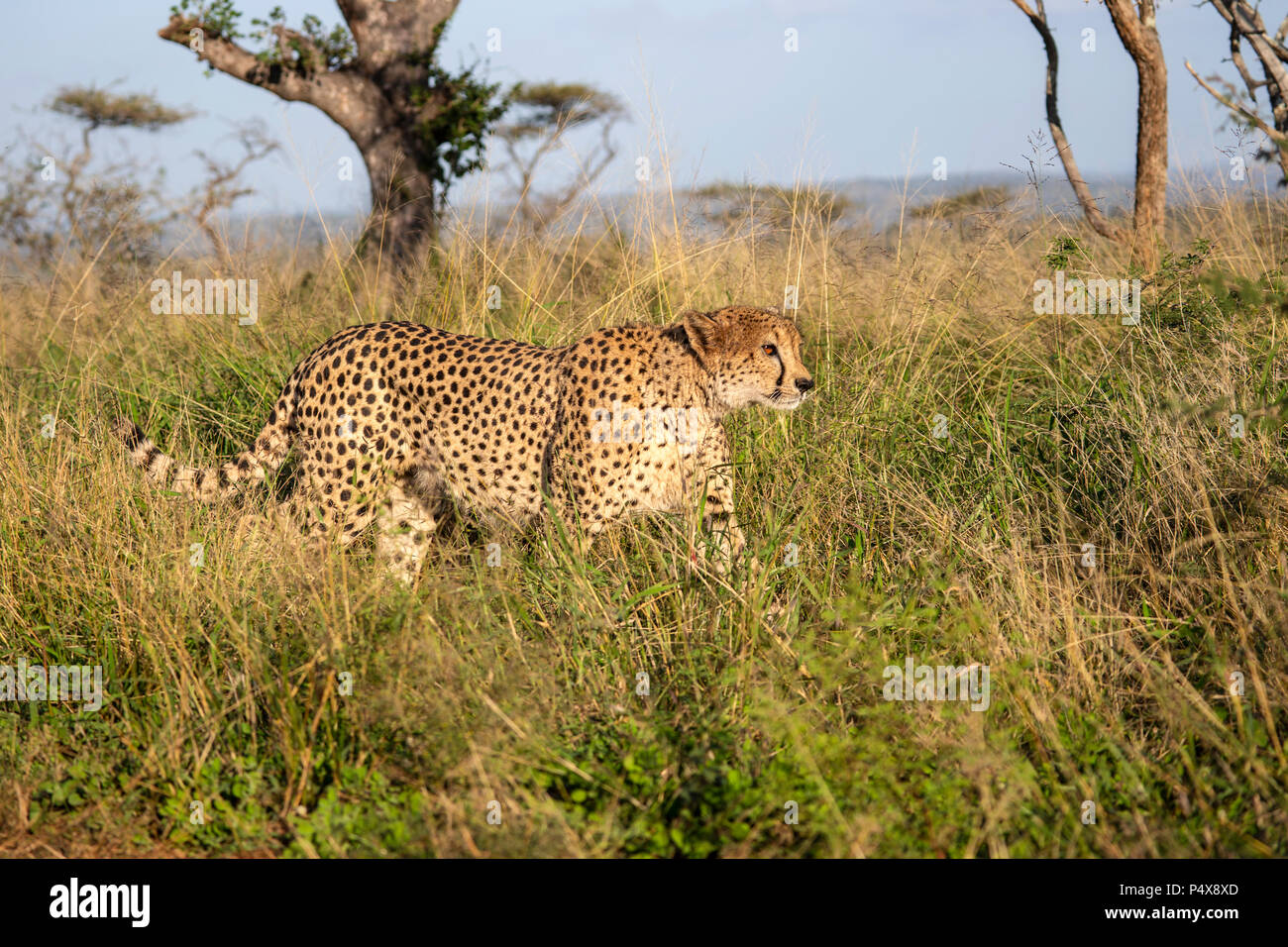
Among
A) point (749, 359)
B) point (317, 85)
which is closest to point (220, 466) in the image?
point (749, 359)

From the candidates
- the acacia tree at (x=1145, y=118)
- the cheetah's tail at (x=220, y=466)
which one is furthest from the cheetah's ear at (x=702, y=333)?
the acacia tree at (x=1145, y=118)

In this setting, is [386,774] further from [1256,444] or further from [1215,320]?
[1215,320]

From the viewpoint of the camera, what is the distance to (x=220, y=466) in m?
4.61

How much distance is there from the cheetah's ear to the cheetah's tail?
1.70m

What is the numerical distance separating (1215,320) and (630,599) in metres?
3.06

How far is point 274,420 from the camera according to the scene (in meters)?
4.55

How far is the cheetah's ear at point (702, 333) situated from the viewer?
412 centimetres

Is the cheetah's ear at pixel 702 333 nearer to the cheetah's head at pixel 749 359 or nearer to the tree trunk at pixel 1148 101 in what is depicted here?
the cheetah's head at pixel 749 359

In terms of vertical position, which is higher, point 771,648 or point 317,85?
point 317,85

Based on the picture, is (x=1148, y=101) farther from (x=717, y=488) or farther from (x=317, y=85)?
(x=317, y=85)

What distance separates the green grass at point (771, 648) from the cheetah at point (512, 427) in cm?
17

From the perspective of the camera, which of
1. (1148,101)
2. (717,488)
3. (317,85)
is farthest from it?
(317,85)

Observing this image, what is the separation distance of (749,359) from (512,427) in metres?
0.96

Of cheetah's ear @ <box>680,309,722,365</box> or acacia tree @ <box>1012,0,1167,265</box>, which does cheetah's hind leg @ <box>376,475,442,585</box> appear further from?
acacia tree @ <box>1012,0,1167,265</box>
